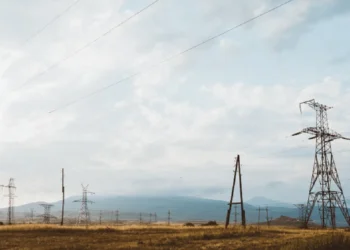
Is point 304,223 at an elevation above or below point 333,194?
below

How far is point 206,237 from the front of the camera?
34375mm

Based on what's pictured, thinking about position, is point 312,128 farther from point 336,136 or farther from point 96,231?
point 96,231

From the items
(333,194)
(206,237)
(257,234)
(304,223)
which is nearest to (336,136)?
(333,194)

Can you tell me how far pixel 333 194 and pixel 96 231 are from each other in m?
38.5

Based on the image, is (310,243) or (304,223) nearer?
(310,243)

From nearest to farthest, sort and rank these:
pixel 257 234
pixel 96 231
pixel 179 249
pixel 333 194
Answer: pixel 179 249 → pixel 257 234 → pixel 96 231 → pixel 333 194

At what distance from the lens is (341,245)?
910 inches

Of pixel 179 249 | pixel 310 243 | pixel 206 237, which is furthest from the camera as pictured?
pixel 206 237

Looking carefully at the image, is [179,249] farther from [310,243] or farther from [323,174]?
[323,174]

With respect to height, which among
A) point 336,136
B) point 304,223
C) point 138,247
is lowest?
point 304,223

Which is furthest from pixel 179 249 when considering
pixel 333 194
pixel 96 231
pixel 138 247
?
pixel 333 194

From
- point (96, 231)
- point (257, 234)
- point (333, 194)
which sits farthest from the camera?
point (333, 194)

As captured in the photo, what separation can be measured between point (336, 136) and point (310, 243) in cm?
5027

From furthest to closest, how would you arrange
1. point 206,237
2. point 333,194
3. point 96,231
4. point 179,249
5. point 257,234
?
point 333,194, point 96,231, point 257,234, point 206,237, point 179,249
